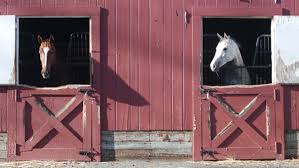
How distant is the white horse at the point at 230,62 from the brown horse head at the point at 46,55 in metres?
2.93

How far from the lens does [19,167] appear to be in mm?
11031

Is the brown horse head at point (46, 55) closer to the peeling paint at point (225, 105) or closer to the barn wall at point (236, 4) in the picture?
the barn wall at point (236, 4)

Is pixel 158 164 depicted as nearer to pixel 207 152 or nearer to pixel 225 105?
pixel 207 152

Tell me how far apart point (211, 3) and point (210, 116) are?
6.77 ft

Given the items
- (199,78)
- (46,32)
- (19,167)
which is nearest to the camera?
(19,167)

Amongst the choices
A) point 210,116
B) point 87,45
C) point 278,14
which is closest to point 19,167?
point 87,45

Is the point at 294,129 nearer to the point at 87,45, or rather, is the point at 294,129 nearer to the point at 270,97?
the point at 270,97

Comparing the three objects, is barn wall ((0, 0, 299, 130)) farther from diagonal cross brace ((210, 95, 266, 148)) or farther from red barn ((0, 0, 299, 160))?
diagonal cross brace ((210, 95, 266, 148))

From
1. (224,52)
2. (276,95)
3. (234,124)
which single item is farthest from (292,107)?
(224,52)

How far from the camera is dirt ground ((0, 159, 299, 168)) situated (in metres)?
11.1

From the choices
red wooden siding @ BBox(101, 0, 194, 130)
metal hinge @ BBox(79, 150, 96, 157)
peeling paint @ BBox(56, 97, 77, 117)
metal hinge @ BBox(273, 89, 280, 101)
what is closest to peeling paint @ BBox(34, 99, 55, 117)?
peeling paint @ BBox(56, 97, 77, 117)

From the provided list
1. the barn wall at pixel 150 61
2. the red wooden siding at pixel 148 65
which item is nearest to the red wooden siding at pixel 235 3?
the barn wall at pixel 150 61

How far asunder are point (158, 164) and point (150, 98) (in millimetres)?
1250

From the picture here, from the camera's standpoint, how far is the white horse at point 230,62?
11.8m
